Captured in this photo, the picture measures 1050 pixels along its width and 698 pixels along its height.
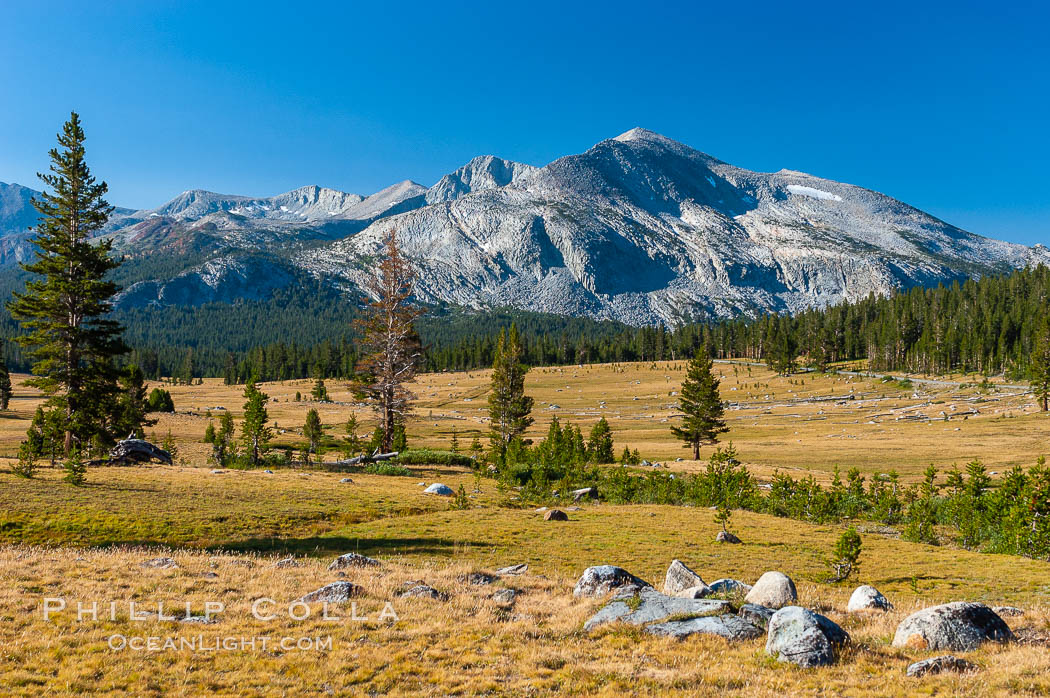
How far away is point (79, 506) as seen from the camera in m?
20.0

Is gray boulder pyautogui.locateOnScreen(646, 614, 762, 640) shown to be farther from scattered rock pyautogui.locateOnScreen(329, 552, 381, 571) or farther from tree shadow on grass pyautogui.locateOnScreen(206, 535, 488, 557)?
tree shadow on grass pyautogui.locateOnScreen(206, 535, 488, 557)

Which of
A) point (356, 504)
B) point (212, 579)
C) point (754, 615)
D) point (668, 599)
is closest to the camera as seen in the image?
point (754, 615)

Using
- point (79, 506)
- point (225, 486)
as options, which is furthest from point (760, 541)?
point (79, 506)

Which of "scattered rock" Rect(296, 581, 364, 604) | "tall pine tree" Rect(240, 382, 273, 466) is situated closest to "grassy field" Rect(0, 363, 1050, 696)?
"scattered rock" Rect(296, 581, 364, 604)

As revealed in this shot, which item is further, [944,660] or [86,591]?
[86,591]

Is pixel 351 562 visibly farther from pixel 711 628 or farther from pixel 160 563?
pixel 711 628

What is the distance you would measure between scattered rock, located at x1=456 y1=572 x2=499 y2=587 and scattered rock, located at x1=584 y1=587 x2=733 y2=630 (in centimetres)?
392

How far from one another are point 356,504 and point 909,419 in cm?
8680

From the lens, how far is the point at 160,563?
1395 centimetres

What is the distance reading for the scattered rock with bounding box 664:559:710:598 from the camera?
1312 cm

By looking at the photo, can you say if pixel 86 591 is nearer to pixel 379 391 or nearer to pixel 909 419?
pixel 379 391

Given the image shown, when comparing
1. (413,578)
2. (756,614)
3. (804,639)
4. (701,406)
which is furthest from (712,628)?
(701,406)

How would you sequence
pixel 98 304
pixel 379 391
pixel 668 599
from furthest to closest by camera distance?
1. pixel 379 391
2. pixel 98 304
3. pixel 668 599

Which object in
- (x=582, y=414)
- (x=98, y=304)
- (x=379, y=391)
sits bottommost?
(x=582, y=414)
